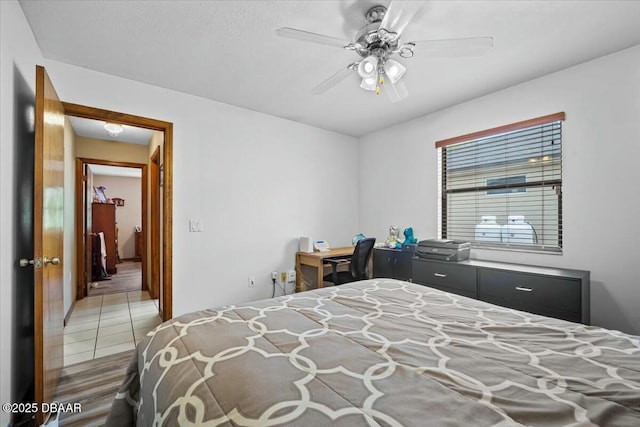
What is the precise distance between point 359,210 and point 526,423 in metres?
3.79

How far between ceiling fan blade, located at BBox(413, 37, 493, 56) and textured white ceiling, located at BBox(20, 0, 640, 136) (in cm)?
9

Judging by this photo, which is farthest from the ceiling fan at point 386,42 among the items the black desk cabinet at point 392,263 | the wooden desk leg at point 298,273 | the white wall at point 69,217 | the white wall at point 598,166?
the white wall at point 69,217

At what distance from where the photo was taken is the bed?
693 mm

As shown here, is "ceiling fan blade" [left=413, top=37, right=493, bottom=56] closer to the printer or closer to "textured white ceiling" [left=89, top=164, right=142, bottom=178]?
the printer

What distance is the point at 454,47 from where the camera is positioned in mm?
1617

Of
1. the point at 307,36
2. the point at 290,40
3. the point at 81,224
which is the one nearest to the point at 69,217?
the point at 81,224

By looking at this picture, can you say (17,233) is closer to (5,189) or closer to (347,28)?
(5,189)

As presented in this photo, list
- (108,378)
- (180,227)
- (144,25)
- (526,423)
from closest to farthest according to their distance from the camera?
(526,423) → (144,25) → (108,378) → (180,227)

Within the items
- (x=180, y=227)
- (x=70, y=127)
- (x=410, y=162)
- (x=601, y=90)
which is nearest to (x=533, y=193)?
(x=601, y=90)

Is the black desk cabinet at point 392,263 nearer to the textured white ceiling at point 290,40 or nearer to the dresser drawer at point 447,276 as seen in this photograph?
the dresser drawer at point 447,276

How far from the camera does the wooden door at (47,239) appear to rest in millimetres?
1572

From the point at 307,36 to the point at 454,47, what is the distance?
33.2 inches

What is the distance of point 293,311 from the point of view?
4.66 feet

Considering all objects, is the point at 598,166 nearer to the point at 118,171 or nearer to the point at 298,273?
the point at 298,273
